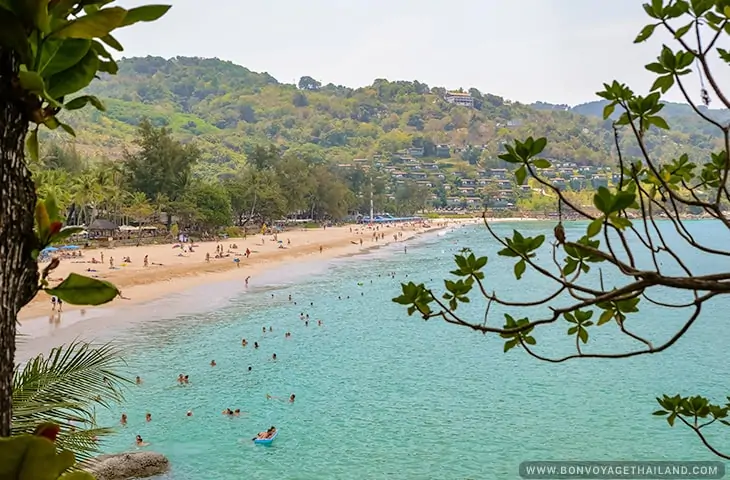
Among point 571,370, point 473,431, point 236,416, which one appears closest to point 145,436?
point 236,416

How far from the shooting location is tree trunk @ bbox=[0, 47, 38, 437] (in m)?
1.08

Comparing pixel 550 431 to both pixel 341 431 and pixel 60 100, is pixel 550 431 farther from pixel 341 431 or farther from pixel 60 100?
pixel 60 100

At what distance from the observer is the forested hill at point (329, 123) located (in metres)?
143

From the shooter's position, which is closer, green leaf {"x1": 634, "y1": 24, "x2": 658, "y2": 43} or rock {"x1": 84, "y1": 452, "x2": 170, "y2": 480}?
green leaf {"x1": 634, "y1": 24, "x2": 658, "y2": 43}

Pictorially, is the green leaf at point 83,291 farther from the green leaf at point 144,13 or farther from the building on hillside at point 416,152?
the building on hillside at point 416,152

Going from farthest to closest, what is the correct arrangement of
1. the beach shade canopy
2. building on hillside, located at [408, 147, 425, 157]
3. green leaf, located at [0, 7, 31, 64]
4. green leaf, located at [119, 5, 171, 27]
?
building on hillside, located at [408, 147, 425, 157] < the beach shade canopy < green leaf, located at [119, 5, 171, 27] < green leaf, located at [0, 7, 31, 64]

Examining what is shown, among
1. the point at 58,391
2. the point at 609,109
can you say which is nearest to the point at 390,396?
the point at 58,391

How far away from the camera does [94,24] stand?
40.2 inches

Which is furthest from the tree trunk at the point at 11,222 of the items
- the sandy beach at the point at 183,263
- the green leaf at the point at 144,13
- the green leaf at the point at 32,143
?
the sandy beach at the point at 183,263

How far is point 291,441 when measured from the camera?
12531 mm

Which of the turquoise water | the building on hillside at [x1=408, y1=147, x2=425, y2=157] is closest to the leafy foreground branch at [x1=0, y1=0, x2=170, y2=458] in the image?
the turquoise water

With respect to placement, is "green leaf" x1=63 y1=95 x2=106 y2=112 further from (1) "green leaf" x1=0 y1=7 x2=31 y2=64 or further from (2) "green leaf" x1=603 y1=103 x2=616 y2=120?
(2) "green leaf" x1=603 y1=103 x2=616 y2=120

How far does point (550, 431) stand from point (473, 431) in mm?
1669

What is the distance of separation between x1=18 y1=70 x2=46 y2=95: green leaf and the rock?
957cm
